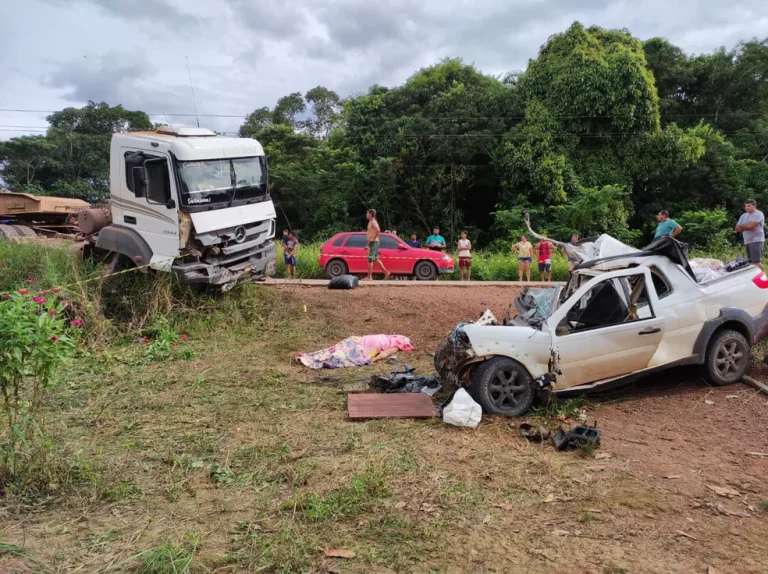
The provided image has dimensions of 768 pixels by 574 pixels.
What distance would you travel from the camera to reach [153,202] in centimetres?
1037

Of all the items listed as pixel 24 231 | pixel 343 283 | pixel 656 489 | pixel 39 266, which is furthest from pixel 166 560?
pixel 24 231

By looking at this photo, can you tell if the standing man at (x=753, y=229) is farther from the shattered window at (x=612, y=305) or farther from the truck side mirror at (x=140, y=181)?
the truck side mirror at (x=140, y=181)

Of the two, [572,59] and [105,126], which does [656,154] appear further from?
[105,126]

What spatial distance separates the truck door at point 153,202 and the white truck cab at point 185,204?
0.06ft

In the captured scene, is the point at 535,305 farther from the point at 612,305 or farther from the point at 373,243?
the point at 373,243

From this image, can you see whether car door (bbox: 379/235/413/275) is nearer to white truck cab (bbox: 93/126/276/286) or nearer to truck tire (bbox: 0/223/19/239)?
white truck cab (bbox: 93/126/276/286)

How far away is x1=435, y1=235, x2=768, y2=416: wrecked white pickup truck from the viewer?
20.5ft

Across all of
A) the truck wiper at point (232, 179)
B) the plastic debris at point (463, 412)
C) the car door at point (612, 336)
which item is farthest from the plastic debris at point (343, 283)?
the plastic debris at point (463, 412)

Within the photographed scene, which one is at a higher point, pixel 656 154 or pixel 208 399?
pixel 656 154

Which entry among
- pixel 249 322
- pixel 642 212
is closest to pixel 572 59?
pixel 642 212

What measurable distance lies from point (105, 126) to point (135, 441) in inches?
1696

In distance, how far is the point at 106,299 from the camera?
10773 mm

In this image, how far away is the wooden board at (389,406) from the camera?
6.31 m

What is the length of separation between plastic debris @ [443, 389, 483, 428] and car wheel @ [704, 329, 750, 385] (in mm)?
2909
